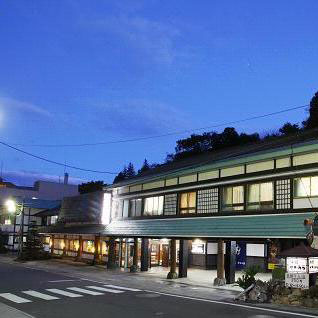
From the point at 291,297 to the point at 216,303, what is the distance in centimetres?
305

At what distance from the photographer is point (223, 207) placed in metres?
26.1

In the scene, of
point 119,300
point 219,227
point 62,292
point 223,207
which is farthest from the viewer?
point 223,207

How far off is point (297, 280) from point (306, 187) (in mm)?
4980

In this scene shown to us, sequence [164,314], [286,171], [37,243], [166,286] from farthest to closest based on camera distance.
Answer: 1. [37,243]
2. [166,286]
3. [286,171]
4. [164,314]

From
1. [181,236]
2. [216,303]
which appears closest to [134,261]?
[181,236]

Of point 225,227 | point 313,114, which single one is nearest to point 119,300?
point 225,227

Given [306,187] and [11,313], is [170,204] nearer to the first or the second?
[306,187]

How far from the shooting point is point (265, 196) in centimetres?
2344

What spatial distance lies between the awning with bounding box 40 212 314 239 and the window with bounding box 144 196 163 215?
0.68m

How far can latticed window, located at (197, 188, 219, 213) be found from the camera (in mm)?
26672

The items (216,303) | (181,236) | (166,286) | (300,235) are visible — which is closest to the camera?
(216,303)

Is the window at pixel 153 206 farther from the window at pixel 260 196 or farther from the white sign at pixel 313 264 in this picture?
the white sign at pixel 313 264

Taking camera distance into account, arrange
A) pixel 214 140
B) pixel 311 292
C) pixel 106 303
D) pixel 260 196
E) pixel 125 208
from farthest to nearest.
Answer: pixel 214 140
pixel 125 208
pixel 260 196
pixel 106 303
pixel 311 292

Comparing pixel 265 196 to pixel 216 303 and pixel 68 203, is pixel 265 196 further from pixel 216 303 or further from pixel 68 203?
pixel 68 203
